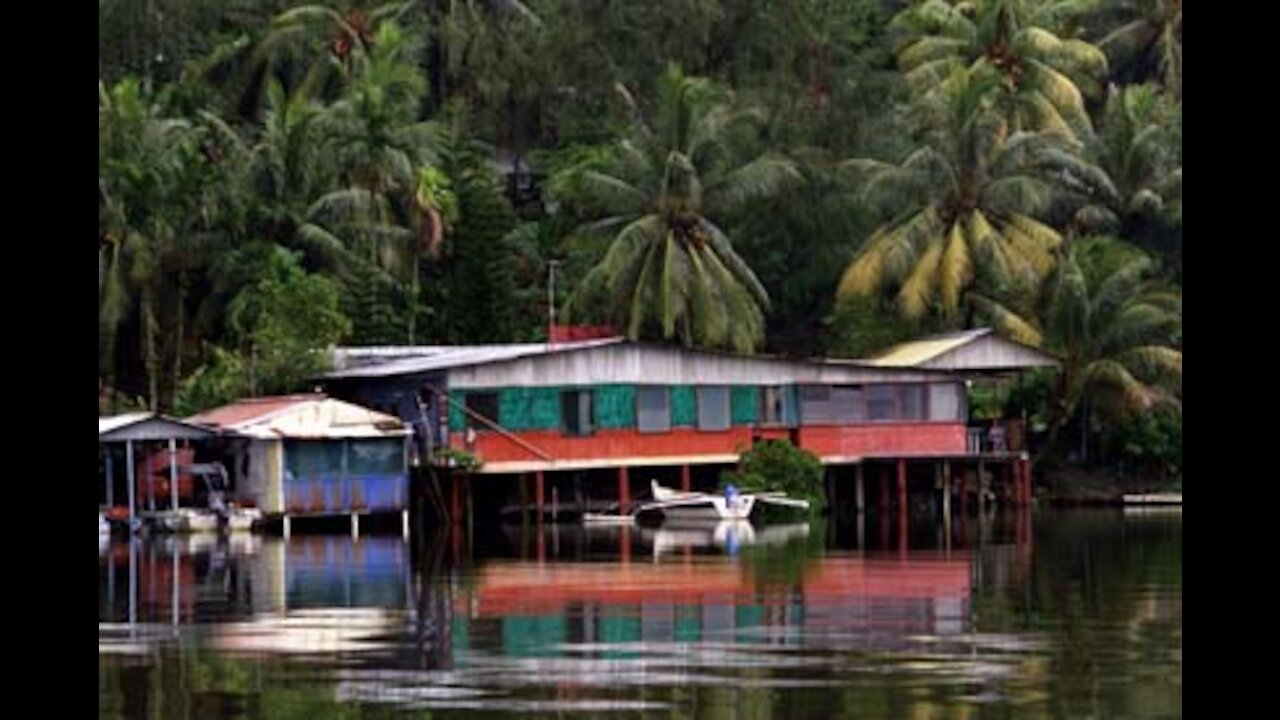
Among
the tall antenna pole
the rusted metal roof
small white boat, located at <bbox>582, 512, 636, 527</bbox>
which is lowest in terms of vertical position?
small white boat, located at <bbox>582, 512, 636, 527</bbox>

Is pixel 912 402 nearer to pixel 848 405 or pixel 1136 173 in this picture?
pixel 848 405

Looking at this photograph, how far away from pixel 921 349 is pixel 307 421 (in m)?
14.9

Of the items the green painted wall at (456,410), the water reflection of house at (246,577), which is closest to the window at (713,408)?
the green painted wall at (456,410)

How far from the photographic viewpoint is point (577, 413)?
54812 millimetres

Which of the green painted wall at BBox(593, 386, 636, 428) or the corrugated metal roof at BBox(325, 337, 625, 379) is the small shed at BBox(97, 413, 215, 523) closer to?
the corrugated metal roof at BBox(325, 337, 625, 379)

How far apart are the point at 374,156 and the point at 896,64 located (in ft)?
53.8

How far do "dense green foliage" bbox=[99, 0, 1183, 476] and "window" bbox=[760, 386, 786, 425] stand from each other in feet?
9.69

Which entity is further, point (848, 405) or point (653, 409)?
point (848, 405)

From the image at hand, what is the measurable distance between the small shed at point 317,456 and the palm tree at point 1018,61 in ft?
59.1

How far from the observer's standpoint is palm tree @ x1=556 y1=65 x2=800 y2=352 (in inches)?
2334

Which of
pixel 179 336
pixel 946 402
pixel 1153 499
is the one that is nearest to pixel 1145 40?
pixel 1153 499

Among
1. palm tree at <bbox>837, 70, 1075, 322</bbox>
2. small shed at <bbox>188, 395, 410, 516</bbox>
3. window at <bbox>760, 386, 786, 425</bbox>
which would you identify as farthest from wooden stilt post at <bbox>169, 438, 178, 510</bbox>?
palm tree at <bbox>837, 70, 1075, 322</bbox>
